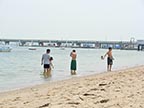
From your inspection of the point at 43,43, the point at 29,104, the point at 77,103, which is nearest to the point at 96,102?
the point at 77,103

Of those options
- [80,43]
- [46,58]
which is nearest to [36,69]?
[46,58]

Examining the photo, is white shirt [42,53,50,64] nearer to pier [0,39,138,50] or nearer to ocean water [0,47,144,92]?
ocean water [0,47,144,92]

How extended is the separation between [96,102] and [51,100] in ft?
3.32

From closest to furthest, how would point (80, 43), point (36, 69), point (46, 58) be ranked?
1. point (46, 58)
2. point (36, 69)
3. point (80, 43)

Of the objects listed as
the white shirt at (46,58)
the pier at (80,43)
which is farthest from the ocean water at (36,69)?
the pier at (80,43)

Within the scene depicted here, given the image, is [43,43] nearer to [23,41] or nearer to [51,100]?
[23,41]

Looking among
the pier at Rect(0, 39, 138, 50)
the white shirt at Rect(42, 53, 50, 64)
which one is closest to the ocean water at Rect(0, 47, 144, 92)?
the white shirt at Rect(42, 53, 50, 64)

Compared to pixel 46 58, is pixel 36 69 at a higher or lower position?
lower

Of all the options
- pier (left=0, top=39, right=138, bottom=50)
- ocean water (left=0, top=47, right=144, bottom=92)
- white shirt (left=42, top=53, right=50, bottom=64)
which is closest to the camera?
white shirt (left=42, top=53, right=50, bottom=64)

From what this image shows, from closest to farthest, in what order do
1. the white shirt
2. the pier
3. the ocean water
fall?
the white shirt
the ocean water
the pier

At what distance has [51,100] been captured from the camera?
7.38 metres

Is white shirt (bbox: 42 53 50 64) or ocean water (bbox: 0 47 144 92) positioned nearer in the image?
white shirt (bbox: 42 53 50 64)

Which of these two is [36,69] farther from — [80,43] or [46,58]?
[80,43]

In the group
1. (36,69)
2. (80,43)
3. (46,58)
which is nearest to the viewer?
(46,58)
